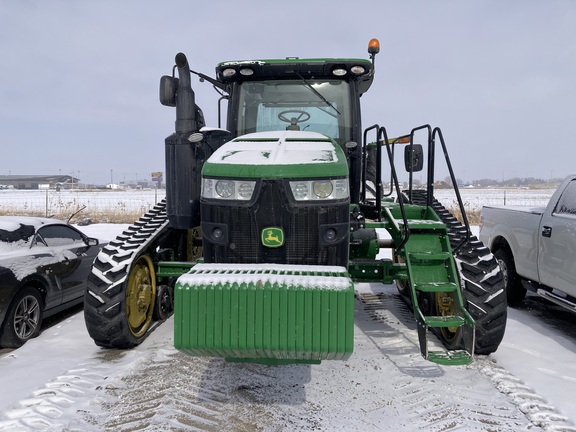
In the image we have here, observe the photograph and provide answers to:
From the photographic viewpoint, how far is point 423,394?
3492 millimetres

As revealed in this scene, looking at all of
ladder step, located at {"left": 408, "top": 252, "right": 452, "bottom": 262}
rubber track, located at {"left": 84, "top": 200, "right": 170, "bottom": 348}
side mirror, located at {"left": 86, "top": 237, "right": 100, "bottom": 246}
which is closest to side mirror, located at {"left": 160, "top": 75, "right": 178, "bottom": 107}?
rubber track, located at {"left": 84, "top": 200, "right": 170, "bottom": 348}

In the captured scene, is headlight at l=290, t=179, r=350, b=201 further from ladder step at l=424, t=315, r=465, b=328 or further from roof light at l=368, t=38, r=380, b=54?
roof light at l=368, t=38, r=380, b=54

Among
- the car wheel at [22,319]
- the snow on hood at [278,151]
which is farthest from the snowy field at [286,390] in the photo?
the snow on hood at [278,151]

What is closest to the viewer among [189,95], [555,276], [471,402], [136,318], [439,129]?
[471,402]

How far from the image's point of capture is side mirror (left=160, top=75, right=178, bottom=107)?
148 inches

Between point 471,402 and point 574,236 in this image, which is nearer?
point 471,402

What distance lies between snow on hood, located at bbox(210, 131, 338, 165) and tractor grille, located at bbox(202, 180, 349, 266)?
0.71 feet

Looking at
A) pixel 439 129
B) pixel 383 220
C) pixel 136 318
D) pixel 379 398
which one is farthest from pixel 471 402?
pixel 136 318

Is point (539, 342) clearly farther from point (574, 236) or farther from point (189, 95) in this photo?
point (189, 95)

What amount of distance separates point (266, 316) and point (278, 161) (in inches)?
45.2

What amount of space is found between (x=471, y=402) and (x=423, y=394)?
1.18ft

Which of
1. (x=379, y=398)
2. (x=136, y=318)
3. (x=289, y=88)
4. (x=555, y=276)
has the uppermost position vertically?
(x=289, y=88)

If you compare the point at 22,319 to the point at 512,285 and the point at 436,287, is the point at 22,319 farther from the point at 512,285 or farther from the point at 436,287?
the point at 512,285

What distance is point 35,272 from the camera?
15.5 feet
